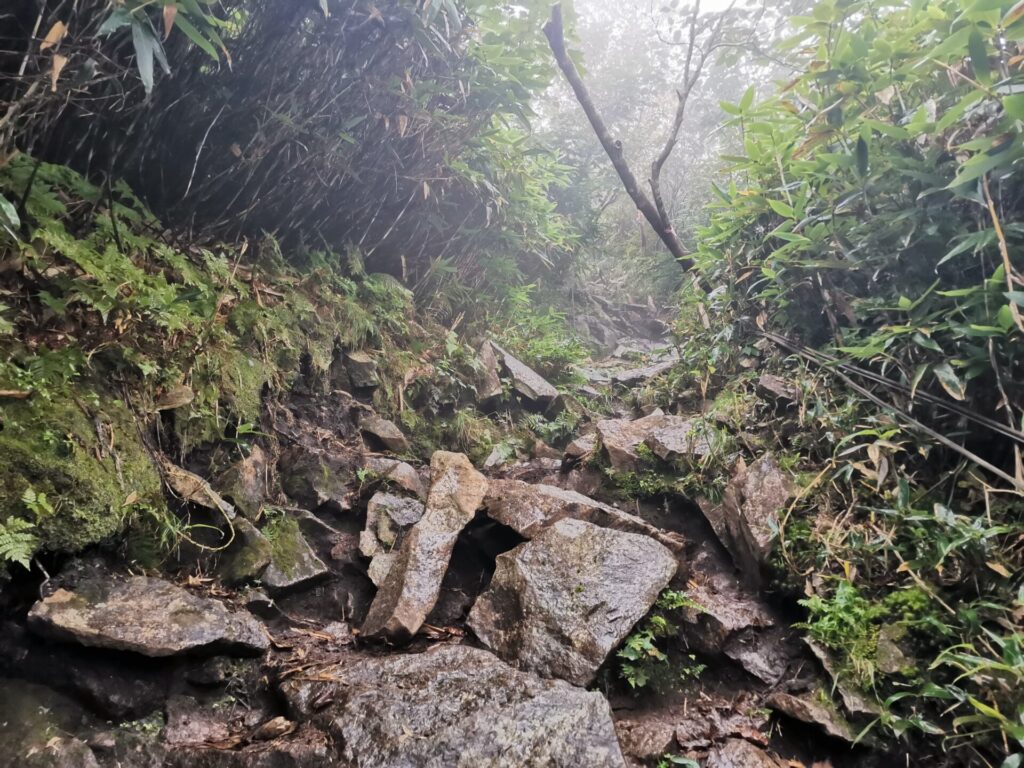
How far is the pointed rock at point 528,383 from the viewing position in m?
5.52

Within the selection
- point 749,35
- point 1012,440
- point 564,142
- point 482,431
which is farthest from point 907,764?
point 564,142

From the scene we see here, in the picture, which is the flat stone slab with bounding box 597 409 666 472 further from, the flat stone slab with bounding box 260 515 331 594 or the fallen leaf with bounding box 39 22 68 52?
the fallen leaf with bounding box 39 22 68 52

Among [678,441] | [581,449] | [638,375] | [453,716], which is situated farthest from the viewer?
[638,375]

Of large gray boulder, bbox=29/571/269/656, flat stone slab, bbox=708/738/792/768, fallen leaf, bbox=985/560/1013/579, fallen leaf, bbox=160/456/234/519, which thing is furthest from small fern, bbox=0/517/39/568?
fallen leaf, bbox=985/560/1013/579

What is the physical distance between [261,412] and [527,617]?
219 centimetres

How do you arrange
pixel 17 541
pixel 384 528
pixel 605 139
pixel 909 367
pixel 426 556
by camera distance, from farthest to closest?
pixel 605 139 → pixel 384 528 → pixel 426 556 → pixel 909 367 → pixel 17 541

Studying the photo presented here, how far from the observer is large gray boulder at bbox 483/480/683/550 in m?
3.32

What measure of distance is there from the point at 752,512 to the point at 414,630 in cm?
208

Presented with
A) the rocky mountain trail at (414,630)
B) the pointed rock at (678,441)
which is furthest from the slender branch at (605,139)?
the rocky mountain trail at (414,630)

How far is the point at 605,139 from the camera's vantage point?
6414mm

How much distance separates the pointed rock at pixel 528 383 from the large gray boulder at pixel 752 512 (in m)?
2.37

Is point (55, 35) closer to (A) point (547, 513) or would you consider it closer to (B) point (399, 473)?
(B) point (399, 473)

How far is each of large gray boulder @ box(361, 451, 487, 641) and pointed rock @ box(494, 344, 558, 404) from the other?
1847 mm

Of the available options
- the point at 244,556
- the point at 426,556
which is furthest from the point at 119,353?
the point at 426,556
